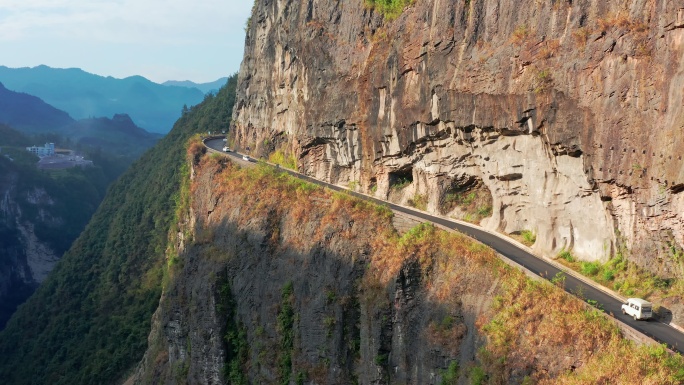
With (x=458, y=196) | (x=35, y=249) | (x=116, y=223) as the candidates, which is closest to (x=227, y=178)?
(x=458, y=196)

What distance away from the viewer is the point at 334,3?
33.0 m

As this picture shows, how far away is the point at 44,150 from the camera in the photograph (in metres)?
125

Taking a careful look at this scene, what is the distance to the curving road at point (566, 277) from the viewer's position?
1633cm

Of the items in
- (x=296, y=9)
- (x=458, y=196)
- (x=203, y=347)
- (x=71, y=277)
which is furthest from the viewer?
(x=71, y=277)

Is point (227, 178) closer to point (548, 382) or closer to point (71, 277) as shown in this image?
point (548, 382)

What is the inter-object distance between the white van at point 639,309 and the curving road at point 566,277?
16 cm

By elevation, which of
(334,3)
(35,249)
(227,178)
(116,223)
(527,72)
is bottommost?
(35,249)

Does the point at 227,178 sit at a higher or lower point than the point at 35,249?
higher

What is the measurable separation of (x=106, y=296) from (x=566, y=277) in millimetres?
43792

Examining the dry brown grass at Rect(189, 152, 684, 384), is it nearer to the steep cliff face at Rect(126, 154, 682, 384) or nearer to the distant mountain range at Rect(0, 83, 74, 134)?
the steep cliff face at Rect(126, 154, 682, 384)

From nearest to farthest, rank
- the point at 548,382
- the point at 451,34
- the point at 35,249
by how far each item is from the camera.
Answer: the point at 548,382, the point at 451,34, the point at 35,249

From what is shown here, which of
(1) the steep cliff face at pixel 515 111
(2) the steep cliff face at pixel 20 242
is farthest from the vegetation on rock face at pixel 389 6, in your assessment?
(2) the steep cliff face at pixel 20 242

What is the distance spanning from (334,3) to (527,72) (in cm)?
1407

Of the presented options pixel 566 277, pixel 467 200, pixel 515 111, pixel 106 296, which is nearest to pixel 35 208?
pixel 106 296
